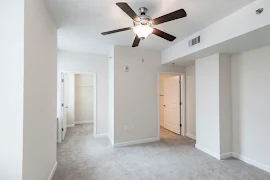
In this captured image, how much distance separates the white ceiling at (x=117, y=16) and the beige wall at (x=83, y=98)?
316cm

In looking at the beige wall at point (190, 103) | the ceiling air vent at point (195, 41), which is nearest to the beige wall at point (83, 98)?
the beige wall at point (190, 103)

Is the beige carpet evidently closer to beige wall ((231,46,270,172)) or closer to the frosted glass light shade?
beige wall ((231,46,270,172))

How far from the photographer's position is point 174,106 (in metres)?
5.00

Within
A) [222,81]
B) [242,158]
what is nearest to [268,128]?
[242,158]

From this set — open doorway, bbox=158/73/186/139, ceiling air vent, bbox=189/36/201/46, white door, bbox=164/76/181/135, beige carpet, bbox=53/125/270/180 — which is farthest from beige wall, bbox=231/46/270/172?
white door, bbox=164/76/181/135

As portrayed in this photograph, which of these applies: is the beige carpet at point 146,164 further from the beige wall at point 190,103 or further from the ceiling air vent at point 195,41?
the ceiling air vent at point 195,41

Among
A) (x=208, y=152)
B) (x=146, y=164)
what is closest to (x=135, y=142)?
(x=146, y=164)

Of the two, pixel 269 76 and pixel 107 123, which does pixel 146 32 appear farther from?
pixel 107 123

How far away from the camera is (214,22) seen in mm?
2500

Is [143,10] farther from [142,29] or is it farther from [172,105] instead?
[172,105]

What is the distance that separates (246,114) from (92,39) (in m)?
3.69

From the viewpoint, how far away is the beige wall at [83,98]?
6.44m

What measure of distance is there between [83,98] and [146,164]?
15.3ft

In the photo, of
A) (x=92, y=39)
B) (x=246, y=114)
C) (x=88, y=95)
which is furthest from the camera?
(x=88, y=95)
